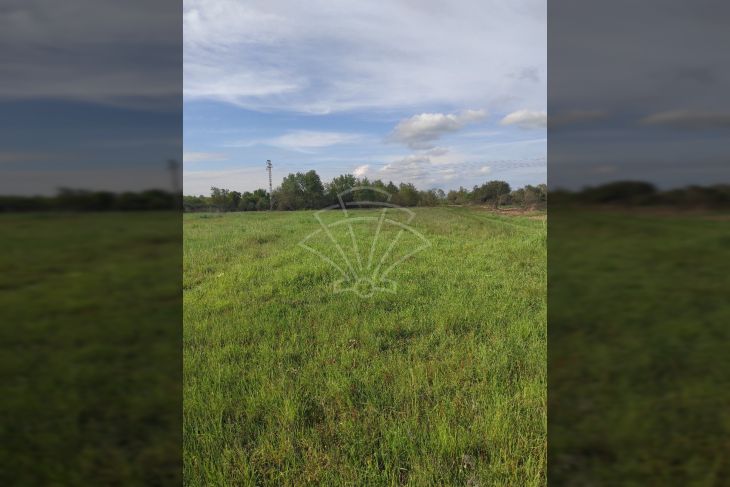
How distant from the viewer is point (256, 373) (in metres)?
4.10

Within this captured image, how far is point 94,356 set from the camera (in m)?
2.30

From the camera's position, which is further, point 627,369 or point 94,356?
point 94,356

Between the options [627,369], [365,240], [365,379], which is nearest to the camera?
[627,369]

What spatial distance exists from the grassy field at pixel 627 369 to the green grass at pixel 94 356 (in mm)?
1654

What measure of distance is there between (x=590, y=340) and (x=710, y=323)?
676mm

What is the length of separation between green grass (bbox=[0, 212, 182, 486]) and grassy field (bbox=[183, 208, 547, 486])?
0.83 metres

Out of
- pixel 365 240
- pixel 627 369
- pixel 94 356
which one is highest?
pixel 365 240

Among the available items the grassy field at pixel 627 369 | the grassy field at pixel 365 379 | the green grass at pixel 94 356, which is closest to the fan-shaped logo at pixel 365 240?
the grassy field at pixel 365 379

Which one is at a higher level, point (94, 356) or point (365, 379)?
point (94, 356)

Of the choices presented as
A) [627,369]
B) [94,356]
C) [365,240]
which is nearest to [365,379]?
[94,356]

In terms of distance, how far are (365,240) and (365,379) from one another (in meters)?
8.15

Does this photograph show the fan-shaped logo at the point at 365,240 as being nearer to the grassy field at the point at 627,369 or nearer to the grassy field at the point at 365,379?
the grassy field at the point at 365,379

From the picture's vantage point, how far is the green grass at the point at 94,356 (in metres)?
1.94

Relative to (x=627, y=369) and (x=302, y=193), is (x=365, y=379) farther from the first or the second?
(x=302, y=193)
